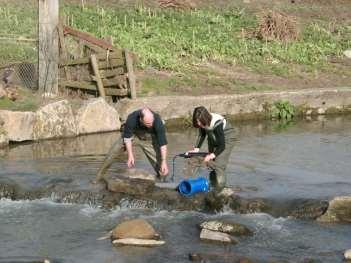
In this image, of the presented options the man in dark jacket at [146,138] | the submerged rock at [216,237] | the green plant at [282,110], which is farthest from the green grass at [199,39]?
the submerged rock at [216,237]

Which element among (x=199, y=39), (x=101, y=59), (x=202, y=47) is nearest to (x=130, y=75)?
(x=101, y=59)

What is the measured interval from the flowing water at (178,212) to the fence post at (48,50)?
2188mm

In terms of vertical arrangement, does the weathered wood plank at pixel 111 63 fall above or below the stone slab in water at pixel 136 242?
above

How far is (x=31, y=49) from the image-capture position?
2236cm

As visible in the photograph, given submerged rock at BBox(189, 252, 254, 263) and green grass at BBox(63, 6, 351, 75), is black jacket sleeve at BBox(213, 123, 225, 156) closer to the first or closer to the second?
submerged rock at BBox(189, 252, 254, 263)

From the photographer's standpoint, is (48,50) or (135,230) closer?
(135,230)

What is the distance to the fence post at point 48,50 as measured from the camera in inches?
787

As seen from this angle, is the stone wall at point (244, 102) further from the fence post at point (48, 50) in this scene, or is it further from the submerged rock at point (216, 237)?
the submerged rock at point (216, 237)

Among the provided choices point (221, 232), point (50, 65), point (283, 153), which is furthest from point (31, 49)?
point (221, 232)

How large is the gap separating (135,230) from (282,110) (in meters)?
10.6

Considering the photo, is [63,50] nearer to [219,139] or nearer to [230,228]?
[219,139]

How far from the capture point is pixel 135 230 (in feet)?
37.2

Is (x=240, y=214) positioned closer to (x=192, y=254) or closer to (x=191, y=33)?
(x=192, y=254)

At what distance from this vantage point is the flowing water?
1093 cm
